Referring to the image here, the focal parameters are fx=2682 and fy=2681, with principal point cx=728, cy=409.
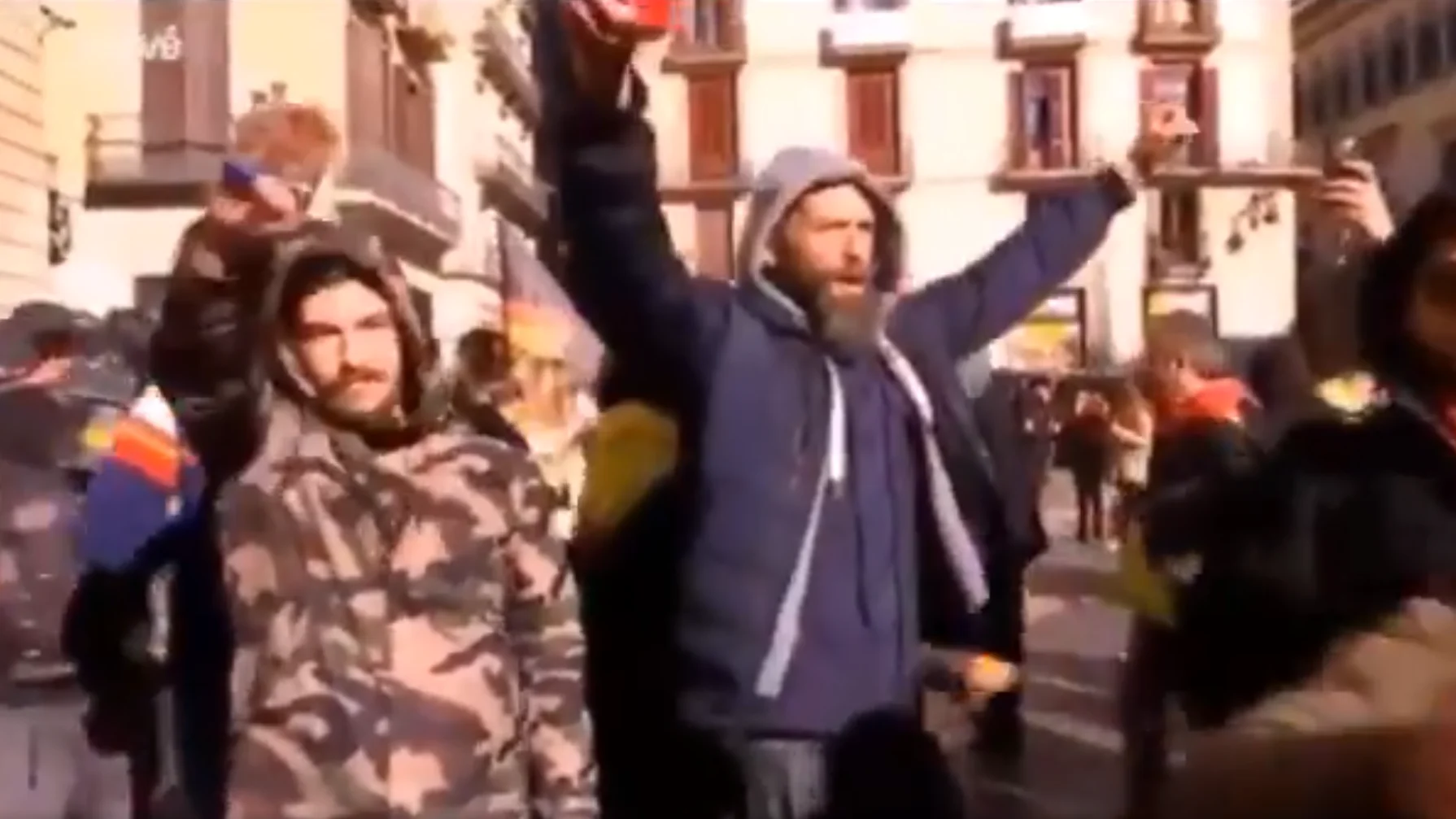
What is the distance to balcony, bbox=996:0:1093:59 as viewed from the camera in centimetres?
879

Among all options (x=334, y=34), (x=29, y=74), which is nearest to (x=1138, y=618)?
(x=29, y=74)

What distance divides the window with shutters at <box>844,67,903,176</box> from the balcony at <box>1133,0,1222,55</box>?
850 mm

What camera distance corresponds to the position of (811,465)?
105 inches

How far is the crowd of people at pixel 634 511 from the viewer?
2469 mm

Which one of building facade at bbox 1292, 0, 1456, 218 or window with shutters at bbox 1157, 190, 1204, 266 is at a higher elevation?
building facade at bbox 1292, 0, 1456, 218

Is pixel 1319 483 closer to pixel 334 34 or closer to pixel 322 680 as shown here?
pixel 322 680

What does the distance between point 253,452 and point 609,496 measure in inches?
15.9

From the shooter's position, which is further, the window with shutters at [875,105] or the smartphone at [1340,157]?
the window with shutters at [875,105]

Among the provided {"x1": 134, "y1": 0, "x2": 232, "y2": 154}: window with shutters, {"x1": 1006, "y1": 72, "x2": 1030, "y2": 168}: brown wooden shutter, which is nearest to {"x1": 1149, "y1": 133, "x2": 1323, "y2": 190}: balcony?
{"x1": 1006, "y1": 72, "x2": 1030, "y2": 168}: brown wooden shutter

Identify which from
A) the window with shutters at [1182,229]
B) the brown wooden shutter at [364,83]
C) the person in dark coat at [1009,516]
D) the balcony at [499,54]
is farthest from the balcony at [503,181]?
the person in dark coat at [1009,516]

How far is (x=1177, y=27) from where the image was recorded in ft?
28.3

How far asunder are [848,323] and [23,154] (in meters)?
10.9

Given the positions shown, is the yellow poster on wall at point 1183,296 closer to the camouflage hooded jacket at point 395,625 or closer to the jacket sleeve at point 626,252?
the jacket sleeve at point 626,252

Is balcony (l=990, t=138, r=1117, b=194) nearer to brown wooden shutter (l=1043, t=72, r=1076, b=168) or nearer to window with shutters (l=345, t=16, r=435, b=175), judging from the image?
brown wooden shutter (l=1043, t=72, r=1076, b=168)
